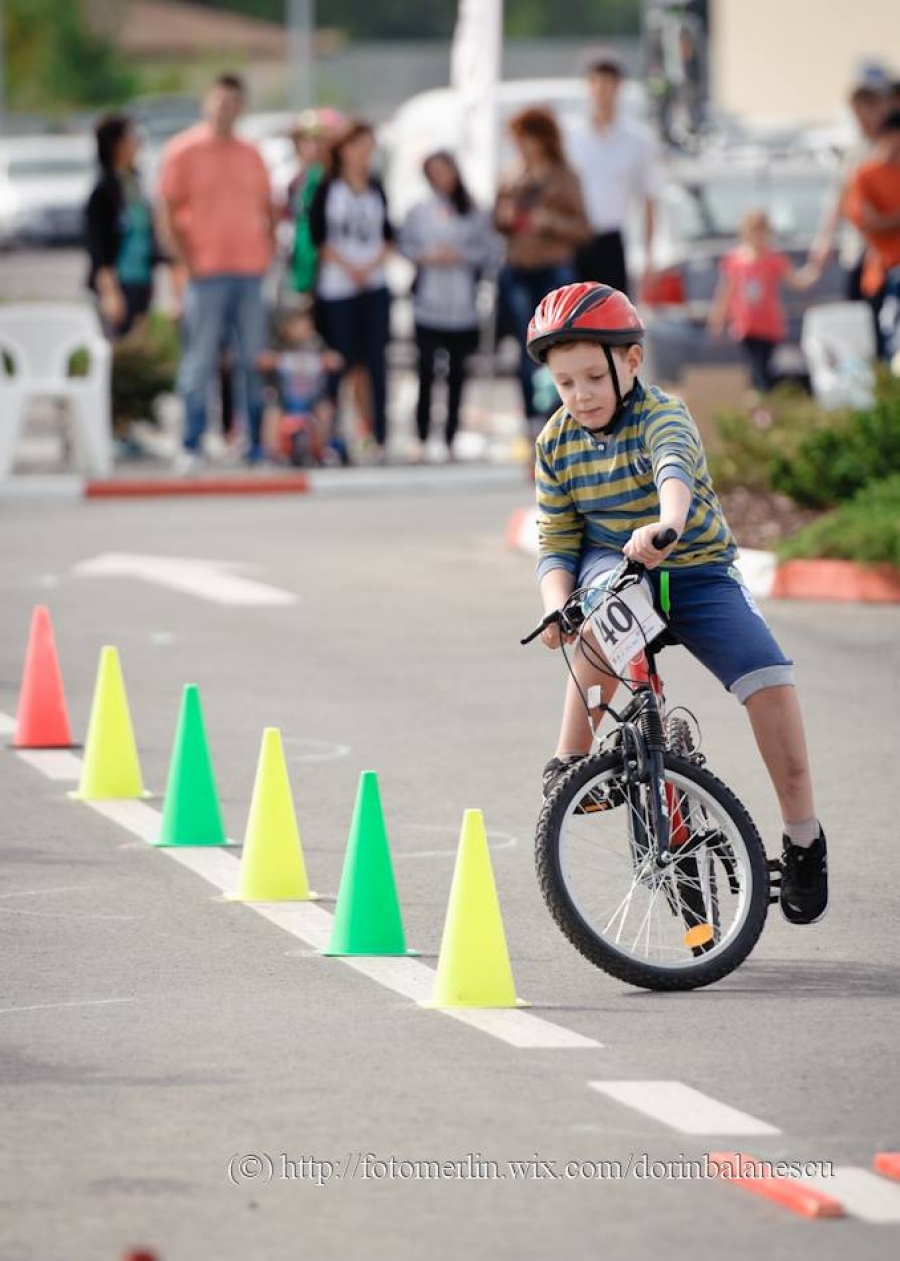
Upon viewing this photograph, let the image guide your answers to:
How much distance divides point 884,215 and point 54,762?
30.6 feet

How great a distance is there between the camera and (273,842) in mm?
8055

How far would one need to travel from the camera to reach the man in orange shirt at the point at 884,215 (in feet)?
59.6

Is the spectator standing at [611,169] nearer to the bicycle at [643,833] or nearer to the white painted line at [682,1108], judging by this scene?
the bicycle at [643,833]

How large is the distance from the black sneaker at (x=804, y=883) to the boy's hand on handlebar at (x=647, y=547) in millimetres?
872

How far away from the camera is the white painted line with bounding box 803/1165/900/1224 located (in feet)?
17.3

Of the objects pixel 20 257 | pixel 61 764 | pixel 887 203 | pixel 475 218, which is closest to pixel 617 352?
pixel 61 764

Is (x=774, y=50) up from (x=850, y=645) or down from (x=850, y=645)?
up

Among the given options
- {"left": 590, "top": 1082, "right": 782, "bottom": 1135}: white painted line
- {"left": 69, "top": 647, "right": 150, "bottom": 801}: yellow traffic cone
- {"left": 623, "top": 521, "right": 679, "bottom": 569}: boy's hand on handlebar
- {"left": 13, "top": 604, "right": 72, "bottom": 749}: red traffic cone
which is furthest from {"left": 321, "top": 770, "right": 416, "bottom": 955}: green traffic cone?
{"left": 13, "top": 604, "right": 72, "bottom": 749}: red traffic cone

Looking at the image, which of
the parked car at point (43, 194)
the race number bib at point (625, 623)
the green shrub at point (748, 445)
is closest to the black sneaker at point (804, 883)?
the race number bib at point (625, 623)

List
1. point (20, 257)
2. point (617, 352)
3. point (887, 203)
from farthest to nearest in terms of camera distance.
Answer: point (20, 257)
point (887, 203)
point (617, 352)

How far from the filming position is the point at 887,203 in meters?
18.2

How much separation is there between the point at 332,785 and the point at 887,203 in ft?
31.0

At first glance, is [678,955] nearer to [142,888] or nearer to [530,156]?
[142,888]

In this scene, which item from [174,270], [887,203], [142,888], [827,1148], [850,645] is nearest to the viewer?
[827,1148]
